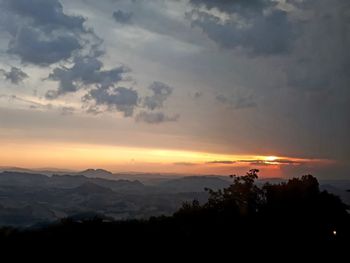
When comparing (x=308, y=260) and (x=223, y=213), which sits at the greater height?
(x=223, y=213)

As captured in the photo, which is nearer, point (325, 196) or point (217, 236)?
point (217, 236)

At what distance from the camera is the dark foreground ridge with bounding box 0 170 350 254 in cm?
3738

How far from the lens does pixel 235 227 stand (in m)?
47.9

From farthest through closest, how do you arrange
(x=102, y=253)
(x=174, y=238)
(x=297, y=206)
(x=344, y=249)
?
(x=297, y=206) → (x=344, y=249) → (x=174, y=238) → (x=102, y=253)

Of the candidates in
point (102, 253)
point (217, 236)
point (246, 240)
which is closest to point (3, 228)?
point (102, 253)

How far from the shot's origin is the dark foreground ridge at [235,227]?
37.4 meters

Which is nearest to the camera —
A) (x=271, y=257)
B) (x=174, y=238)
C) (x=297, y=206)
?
(x=174, y=238)

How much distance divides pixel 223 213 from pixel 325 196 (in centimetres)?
1977

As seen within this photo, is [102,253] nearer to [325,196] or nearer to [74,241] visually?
[74,241]

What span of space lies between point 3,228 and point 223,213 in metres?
28.1

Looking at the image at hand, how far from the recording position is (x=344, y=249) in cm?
5241

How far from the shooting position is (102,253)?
35875 millimetres

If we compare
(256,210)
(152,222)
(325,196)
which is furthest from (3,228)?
(325,196)

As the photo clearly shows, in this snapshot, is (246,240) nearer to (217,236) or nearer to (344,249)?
(217,236)
